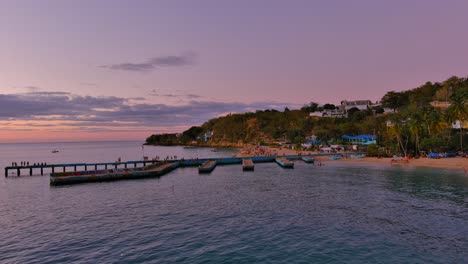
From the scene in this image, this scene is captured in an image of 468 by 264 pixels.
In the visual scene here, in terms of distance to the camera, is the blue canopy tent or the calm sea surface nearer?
the calm sea surface

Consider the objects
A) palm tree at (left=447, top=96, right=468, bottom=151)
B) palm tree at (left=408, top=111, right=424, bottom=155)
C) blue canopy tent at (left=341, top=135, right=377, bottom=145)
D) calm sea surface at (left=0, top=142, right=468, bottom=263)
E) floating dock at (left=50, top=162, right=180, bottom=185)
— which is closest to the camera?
calm sea surface at (left=0, top=142, right=468, bottom=263)

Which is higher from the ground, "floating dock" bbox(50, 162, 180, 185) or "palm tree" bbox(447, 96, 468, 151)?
"palm tree" bbox(447, 96, 468, 151)

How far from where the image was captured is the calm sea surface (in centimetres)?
2308

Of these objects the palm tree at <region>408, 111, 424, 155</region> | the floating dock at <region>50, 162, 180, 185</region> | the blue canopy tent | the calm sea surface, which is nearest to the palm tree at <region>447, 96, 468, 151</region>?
the palm tree at <region>408, 111, 424, 155</region>

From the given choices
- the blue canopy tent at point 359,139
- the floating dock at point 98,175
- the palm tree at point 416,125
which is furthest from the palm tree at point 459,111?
the floating dock at point 98,175

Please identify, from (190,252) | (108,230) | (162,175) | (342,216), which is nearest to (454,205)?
(342,216)

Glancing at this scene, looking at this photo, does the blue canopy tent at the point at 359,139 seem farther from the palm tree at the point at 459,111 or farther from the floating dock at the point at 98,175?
the floating dock at the point at 98,175

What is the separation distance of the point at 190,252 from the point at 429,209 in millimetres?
27283

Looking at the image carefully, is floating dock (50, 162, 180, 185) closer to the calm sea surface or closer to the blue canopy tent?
the calm sea surface

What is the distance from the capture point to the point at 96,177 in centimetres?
6469

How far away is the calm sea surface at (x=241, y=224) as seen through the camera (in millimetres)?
23078

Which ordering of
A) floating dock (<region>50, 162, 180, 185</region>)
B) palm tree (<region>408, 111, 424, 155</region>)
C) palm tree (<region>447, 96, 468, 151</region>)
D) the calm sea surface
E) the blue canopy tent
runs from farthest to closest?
the blue canopy tent
palm tree (<region>408, 111, 424, 155</region>)
palm tree (<region>447, 96, 468, 151</region>)
floating dock (<region>50, 162, 180, 185</region>)
the calm sea surface

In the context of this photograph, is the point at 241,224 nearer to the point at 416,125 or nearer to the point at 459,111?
the point at 416,125

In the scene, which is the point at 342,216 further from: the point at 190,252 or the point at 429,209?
the point at 190,252
